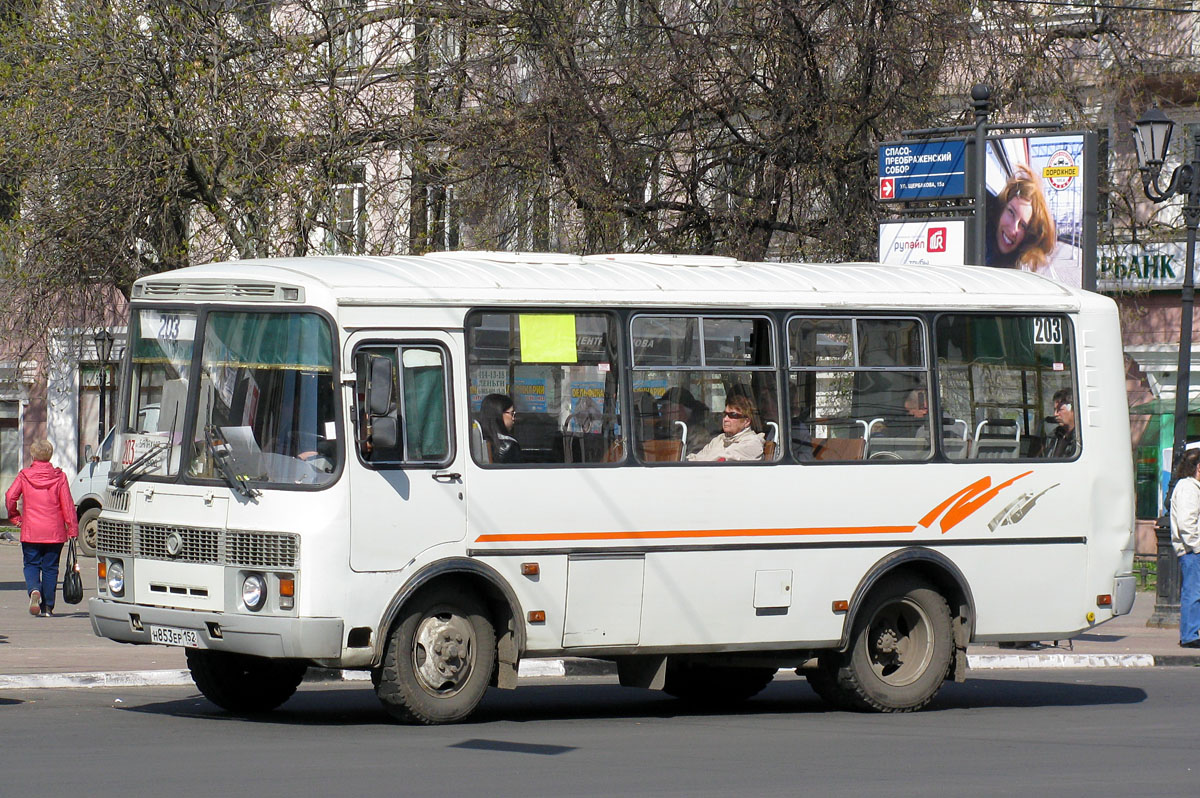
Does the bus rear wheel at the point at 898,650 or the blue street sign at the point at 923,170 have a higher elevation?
the blue street sign at the point at 923,170

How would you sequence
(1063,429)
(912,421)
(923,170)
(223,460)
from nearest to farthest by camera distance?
(223,460) < (912,421) < (1063,429) < (923,170)

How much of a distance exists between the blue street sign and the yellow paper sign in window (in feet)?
30.9

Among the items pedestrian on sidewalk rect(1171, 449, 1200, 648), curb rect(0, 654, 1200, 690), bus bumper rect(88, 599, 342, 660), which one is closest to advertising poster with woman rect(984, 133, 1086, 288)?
pedestrian on sidewalk rect(1171, 449, 1200, 648)

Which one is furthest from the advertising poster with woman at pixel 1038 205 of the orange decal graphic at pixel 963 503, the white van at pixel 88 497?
the white van at pixel 88 497

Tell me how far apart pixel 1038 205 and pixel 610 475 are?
10.2 metres

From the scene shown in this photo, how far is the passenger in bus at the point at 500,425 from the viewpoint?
37.1 feet

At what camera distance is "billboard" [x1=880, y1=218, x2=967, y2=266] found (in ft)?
66.9

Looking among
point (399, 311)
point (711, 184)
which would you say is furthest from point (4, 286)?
point (399, 311)

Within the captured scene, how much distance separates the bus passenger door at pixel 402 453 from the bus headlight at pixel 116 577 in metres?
1.64

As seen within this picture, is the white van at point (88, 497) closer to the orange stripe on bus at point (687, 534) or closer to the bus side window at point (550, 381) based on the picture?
Answer: the bus side window at point (550, 381)

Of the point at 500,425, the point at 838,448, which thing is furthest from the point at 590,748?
the point at 838,448

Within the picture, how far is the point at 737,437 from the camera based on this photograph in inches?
478

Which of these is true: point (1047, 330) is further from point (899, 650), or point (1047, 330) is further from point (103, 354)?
point (103, 354)

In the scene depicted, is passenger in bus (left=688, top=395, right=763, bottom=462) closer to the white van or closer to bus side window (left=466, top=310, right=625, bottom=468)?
bus side window (left=466, top=310, right=625, bottom=468)
